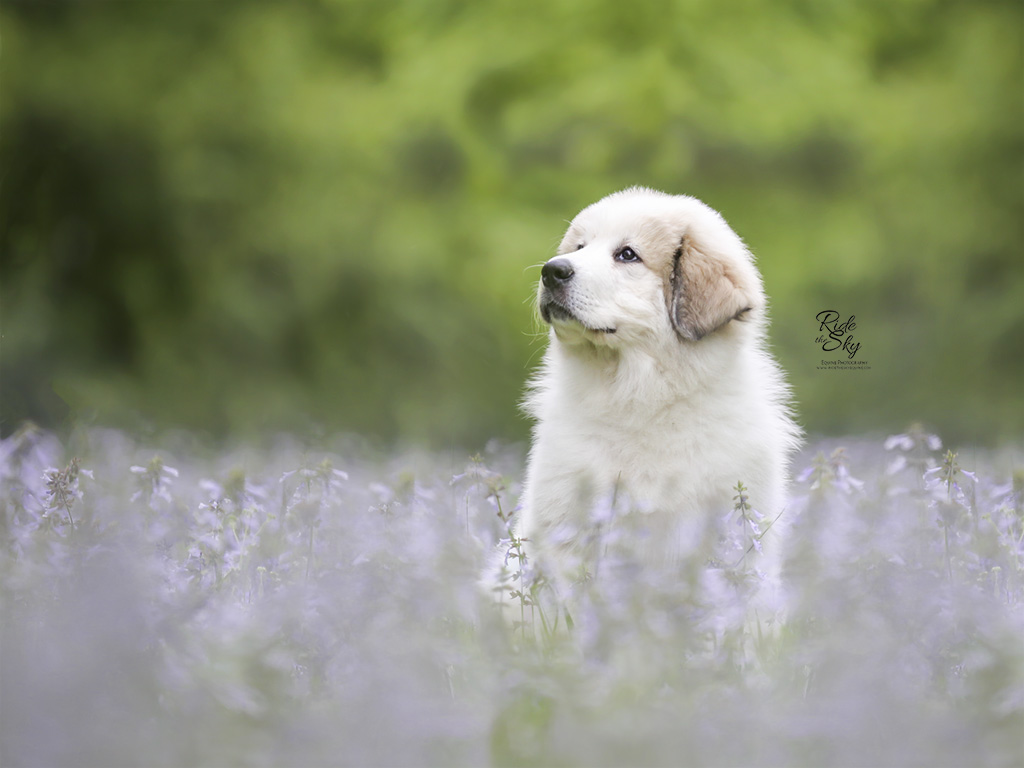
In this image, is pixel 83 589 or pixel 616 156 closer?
pixel 83 589

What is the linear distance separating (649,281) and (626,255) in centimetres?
11

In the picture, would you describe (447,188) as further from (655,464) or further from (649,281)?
(655,464)

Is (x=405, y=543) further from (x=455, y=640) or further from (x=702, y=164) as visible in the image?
(x=702, y=164)

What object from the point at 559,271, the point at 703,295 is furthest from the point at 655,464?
the point at 559,271

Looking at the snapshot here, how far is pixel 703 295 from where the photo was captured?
252 centimetres

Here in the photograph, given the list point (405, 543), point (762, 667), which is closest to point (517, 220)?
point (405, 543)

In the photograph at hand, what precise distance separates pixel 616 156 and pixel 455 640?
184 cm

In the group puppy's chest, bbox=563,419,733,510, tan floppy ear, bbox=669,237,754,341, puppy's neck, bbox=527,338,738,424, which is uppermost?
tan floppy ear, bbox=669,237,754,341

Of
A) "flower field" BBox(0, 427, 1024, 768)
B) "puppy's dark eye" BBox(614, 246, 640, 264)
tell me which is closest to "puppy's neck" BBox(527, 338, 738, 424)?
"puppy's dark eye" BBox(614, 246, 640, 264)

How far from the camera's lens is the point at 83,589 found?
224 centimetres

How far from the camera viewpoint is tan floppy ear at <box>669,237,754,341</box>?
98.8 inches

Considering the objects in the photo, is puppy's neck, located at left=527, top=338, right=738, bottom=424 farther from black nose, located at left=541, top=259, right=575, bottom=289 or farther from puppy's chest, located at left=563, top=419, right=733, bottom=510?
black nose, located at left=541, top=259, right=575, bottom=289

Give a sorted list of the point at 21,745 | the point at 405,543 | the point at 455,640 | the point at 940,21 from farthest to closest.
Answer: the point at 940,21
the point at 405,543
the point at 455,640
the point at 21,745

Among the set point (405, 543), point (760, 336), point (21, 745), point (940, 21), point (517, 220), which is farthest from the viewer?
point (517, 220)
